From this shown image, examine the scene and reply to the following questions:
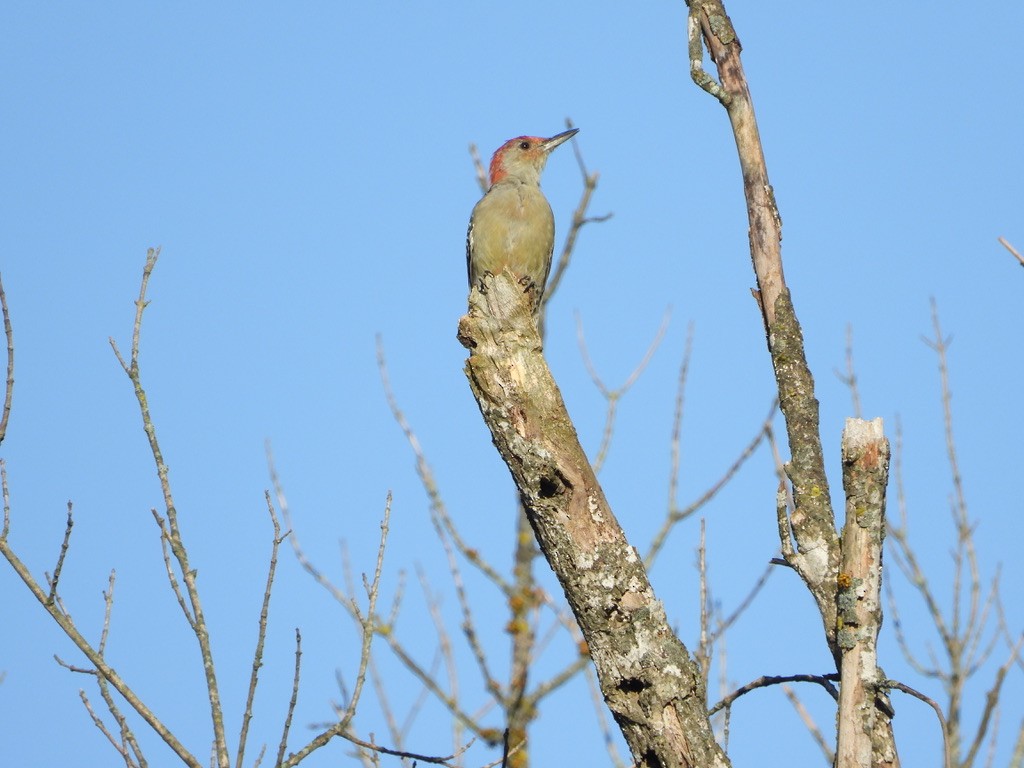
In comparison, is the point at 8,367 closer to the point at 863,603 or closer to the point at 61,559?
the point at 61,559

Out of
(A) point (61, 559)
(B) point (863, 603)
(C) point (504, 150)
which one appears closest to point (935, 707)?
(B) point (863, 603)

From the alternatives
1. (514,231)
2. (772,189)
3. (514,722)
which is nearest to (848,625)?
(772,189)

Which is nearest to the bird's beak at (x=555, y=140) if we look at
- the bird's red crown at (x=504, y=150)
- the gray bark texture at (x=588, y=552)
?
the bird's red crown at (x=504, y=150)

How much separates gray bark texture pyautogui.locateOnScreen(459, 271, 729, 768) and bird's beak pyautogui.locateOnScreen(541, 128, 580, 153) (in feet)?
18.3

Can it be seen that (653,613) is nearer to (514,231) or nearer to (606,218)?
(514,231)

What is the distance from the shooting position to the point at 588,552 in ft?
12.6

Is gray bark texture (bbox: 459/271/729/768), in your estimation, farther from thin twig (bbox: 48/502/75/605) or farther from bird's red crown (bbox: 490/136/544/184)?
bird's red crown (bbox: 490/136/544/184)

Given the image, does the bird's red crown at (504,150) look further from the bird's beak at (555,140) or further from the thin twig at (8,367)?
the thin twig at (8,367)

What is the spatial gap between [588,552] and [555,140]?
21.1 feet

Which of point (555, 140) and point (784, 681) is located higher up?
point (555, 140)

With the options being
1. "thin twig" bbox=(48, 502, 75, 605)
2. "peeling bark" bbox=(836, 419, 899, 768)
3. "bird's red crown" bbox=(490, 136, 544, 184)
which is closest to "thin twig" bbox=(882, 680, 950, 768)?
"peeling bark" bbox=(836, 419, 899, 768)

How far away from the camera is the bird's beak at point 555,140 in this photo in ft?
31.5

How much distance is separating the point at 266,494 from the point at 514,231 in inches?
173

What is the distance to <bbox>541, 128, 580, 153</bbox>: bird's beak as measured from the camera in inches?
378
